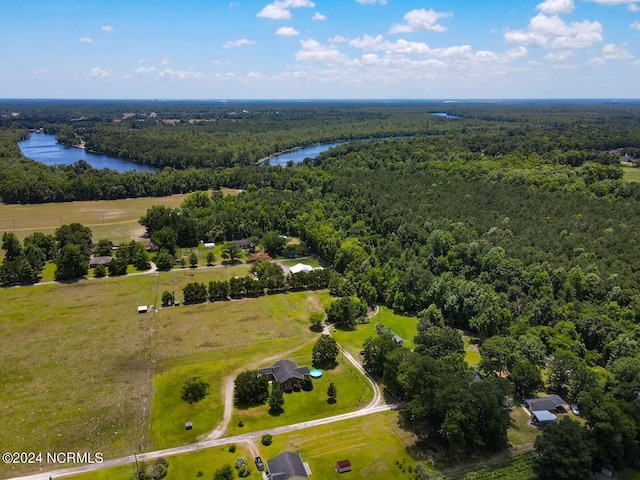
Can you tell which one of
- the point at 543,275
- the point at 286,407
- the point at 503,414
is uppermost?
the point at 543,275

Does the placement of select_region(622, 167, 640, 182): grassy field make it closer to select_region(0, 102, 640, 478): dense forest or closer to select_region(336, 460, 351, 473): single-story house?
select_region(0, 102, 640, 478): dense forest

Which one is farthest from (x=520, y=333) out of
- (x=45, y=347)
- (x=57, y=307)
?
(x=57, y=307)

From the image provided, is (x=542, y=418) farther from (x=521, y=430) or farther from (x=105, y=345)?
(x=105, y=345)

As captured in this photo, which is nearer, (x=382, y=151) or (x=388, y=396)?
(x=388, y=396)

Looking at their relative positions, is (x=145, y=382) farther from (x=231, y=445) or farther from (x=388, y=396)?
(x=388, y=396)

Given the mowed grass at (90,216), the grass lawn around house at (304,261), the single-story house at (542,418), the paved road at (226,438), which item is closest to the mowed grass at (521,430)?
the single-story house at (542,418)
